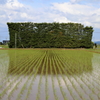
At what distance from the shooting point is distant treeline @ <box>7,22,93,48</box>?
25672mm

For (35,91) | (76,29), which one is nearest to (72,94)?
(35,91)

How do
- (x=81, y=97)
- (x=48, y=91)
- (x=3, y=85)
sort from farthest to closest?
(x=3, y=85), (x=48, y=91), (x=81, y=97)

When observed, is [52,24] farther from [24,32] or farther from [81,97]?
[81,97]

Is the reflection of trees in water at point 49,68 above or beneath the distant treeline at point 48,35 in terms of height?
beneath

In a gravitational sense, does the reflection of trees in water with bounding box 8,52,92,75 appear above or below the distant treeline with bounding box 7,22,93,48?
below

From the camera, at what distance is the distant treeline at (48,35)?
25.7m

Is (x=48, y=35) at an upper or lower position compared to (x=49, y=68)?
upper

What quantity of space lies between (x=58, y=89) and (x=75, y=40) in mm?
22618

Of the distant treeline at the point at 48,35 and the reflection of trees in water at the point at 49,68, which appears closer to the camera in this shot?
the reflection of trees in water at the point at 49,68

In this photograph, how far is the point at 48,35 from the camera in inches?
1021

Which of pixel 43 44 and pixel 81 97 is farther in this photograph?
pixel 43 44

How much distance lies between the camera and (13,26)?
2594 cm

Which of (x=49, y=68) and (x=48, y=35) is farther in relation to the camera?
(x=48, y=35)

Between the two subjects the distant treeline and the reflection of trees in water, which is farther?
the distant treeline
